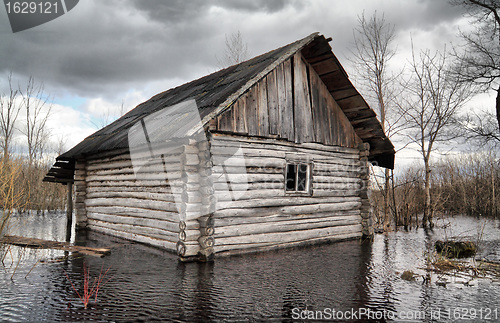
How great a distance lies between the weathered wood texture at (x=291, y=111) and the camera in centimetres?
952

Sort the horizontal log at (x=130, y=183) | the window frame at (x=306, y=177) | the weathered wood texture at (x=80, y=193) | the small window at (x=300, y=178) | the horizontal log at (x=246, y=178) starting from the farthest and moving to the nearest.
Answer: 1. the weathered wood texture at (x=80, y=193)
2. the small window at (x=300, y=178)
3. the window frame at (x=306, y=177)
4. the horizontal log at (x=130, y=183)
5. the horizontal log at (x=246, y=178)

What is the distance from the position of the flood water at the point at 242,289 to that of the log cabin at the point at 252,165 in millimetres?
900

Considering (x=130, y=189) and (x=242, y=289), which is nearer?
(x=242, y=289)

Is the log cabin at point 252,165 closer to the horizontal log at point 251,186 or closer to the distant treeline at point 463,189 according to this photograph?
the horizontal log at point 251,186

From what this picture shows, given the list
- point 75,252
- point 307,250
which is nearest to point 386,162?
point 307,250

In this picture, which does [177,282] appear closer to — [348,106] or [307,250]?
[307,250]

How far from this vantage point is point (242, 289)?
641 centimetres

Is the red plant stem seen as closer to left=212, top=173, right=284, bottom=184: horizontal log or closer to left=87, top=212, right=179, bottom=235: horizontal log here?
left=87, top=212, right=179, bottom=235: horizontal log

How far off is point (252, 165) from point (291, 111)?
7.45 feet

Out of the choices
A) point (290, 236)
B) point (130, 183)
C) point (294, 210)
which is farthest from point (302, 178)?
point (130, 183)

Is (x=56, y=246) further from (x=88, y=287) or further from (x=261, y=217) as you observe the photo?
(x=261, y=217)

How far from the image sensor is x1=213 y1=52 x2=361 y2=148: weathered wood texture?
9523 millimetres

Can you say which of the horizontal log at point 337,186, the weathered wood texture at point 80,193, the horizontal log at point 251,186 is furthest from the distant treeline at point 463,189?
the weathered wood texture at point 80,193

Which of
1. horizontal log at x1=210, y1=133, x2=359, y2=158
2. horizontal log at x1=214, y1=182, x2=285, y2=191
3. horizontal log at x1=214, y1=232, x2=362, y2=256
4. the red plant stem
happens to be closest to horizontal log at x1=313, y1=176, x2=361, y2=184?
horizontal log at x1=210, y1=133, x2=359, y2=158
